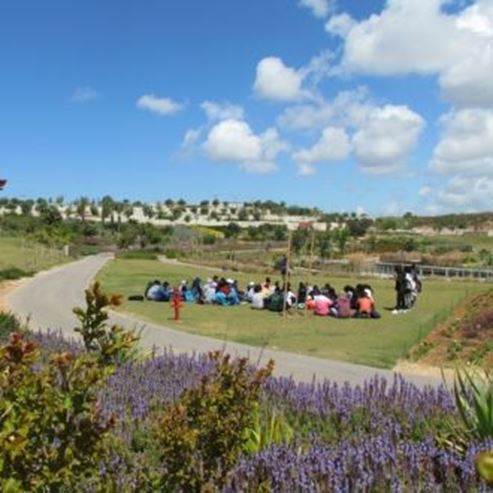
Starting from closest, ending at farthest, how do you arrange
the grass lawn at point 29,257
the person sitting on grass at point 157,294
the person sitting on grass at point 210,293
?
the person sitting on grass at point 210,293 < the person sitting on grass at point 157,294 < the grass lawn at point 29,257

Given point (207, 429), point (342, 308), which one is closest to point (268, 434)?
point (207, 429)

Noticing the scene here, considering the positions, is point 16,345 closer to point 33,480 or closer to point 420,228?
point 33,480

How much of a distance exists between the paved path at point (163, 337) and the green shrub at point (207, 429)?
8.05 ft

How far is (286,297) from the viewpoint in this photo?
2917 centimetres

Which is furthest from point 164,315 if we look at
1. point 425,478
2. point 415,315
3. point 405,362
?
point 425,478

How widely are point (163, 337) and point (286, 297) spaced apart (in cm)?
801

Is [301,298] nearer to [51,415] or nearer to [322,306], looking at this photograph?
[322,306]

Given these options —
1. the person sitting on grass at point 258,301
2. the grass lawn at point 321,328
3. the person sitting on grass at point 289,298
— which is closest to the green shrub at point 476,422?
the grass lawn at point 321,328

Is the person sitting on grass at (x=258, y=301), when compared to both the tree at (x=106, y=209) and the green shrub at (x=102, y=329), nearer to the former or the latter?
the green shrub at (x=102, y=329)

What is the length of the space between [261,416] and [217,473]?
3300mm

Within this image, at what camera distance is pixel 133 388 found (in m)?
8.48

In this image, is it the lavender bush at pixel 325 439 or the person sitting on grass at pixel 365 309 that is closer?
the lavender bush at pixel 325 439

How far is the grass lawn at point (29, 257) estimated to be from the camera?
2593 inches

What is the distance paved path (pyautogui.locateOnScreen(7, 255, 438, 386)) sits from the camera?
51.6 feet
